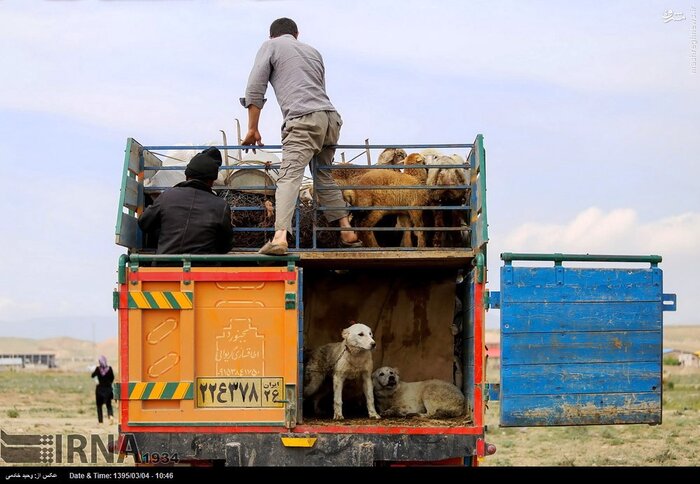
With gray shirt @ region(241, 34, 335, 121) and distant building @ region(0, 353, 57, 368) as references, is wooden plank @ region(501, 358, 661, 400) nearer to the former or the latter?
gray shirt @ region(241, 34, 335, 121)

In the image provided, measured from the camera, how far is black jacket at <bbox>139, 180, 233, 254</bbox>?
7.34 metres

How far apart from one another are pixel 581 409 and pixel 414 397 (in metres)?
1.51

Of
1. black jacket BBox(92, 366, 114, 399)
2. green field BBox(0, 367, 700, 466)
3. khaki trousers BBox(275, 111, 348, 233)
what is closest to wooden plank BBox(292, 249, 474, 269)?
khaki trousers BBox(275, 111, 348, 233)

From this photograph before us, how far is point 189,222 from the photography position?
24.2 feet

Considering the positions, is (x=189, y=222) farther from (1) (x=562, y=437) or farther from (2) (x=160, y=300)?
(1) (x=562, y=437)

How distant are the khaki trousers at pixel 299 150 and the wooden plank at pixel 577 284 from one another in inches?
62.7

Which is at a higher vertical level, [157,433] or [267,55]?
[267,55]

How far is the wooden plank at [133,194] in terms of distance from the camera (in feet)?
25.5

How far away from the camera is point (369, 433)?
688cm

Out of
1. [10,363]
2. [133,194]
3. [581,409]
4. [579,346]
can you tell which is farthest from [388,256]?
[10,363]

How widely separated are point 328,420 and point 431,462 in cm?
87
